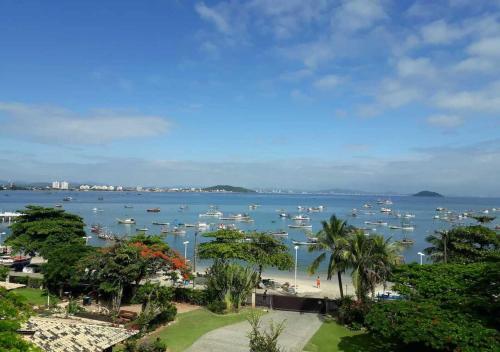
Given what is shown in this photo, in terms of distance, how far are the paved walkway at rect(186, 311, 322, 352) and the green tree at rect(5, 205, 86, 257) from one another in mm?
19167

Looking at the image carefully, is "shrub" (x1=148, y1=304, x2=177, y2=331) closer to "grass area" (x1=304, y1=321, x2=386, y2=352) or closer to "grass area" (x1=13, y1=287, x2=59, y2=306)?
"grass area" (x1=304, y1=321, x2=386, y2=352)

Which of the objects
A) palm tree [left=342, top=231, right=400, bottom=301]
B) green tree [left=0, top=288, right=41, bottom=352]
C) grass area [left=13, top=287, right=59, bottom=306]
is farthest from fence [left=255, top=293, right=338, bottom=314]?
green tree [left=0, top=288, right=41, bottom=352]

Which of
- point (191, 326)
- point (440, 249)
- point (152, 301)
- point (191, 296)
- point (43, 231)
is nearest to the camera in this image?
point (152, 301)

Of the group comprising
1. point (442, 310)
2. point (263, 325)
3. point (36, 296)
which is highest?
point (442, 310)

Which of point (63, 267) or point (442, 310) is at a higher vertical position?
point (442, 310)

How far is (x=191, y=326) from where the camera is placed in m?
22.6

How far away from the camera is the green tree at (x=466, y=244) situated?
97.7 feet

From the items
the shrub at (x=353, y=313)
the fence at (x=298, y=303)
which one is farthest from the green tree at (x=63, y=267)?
the shrub at (x=353, y=313)

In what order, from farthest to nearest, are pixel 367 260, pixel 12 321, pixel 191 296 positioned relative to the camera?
pixel 191 296 < pixel 367 260 < pixel 12 321

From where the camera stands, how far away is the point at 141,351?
17.6 meters

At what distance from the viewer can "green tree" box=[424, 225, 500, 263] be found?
29781 mm

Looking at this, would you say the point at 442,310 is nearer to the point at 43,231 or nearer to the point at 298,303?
the point at 298,303

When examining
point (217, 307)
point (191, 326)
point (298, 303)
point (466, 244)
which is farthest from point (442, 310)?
point (466, 244)

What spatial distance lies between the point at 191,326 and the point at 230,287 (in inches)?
168
